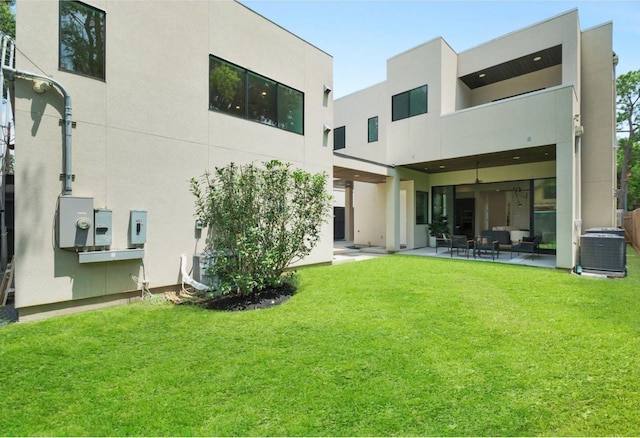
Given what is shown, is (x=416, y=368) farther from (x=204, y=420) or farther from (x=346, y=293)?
(x=346, y=293)

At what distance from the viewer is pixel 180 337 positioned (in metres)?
3.98

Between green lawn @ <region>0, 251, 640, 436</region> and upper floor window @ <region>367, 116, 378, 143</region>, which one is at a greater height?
upper floor window @ <region>367, 116, 378, 143</region>

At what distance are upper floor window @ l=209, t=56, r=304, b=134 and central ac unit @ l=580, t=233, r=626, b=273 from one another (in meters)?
8.44

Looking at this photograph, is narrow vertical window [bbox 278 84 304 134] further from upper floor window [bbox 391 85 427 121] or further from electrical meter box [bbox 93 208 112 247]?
upper floor window [bbox 391 85 427 121]

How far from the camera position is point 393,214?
1242 cm

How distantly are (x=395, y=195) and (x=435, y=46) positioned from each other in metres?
5.72

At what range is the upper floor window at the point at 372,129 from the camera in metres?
14.9

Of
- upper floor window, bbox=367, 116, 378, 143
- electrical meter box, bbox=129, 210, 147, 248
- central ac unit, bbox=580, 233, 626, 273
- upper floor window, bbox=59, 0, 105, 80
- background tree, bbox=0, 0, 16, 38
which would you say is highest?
background tree, bbox=0, 0, 16, 38

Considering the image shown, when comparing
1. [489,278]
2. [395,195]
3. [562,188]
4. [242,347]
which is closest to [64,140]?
[242,347]

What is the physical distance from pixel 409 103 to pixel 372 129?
282cm

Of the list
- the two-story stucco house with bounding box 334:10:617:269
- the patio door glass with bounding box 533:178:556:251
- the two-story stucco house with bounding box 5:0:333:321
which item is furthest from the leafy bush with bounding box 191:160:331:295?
the patio door glass with bounding box 533:178:556:251

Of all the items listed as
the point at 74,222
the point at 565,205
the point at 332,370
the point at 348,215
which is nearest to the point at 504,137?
the point at 565,205

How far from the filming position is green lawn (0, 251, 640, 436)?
2354 millimetres

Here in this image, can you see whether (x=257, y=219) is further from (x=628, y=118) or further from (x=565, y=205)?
(x=628, y=118)
